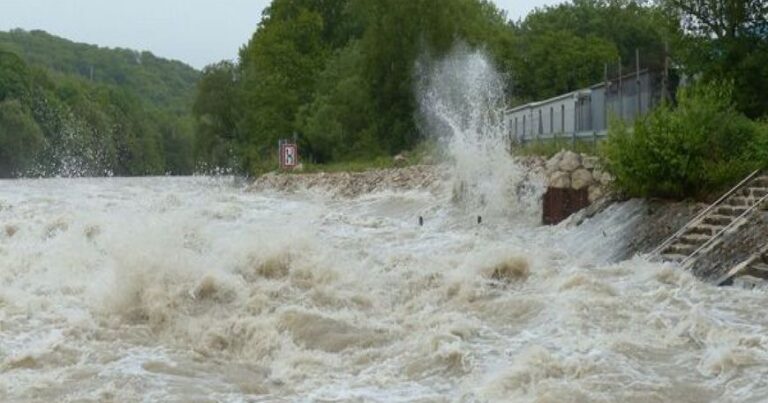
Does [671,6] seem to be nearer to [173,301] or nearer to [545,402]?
[173,301]

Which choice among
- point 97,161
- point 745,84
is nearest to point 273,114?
point 745,84

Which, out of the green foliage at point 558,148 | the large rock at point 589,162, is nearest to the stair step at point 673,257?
the large rock at point 589,162

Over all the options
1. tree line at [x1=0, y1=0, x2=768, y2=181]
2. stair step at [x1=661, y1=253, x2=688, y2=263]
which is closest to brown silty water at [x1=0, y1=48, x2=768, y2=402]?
stair step at [x1=661, y1=253, x2=688, y2=263]

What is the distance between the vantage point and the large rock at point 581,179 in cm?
2100

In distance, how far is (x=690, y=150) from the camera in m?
17.7

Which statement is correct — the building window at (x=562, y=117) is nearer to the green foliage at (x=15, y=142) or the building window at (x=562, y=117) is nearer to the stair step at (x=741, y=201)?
the stair step at (x=741, y=201)

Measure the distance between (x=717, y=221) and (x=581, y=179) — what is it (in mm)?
5373

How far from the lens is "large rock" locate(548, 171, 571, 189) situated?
21266 mm

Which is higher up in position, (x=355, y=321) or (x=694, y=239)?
(x=694, y=239)

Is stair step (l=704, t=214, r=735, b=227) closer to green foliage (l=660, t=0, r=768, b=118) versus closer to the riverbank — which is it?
the riverbank

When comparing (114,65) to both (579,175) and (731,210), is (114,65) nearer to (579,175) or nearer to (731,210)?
(579,175)

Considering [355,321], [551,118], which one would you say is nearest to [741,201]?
[355,321]

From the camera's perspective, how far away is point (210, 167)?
7069 cm

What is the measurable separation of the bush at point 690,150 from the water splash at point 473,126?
4.90m
